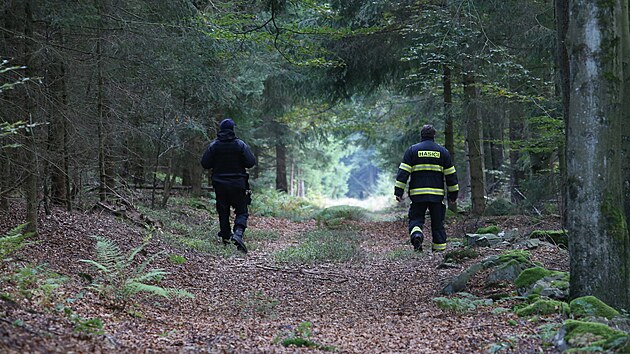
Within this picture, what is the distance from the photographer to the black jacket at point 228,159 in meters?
11.3

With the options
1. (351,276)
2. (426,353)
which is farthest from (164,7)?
(426,353)

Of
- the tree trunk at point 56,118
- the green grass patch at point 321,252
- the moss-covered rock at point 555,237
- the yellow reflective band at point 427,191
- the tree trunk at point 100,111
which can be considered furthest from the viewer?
the yellow reflective band at point 427,191

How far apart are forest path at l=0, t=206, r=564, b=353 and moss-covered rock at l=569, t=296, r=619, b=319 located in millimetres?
414

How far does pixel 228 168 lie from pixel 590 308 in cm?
744

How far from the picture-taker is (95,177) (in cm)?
1209

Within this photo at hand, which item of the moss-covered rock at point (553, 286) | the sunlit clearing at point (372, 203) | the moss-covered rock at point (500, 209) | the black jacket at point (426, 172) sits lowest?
the sunlit clearing at point (372, 203)

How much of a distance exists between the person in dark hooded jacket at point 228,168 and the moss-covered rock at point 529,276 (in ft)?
18.8

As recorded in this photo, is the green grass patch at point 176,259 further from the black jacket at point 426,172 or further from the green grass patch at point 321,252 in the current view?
the black jacket at point 426,172

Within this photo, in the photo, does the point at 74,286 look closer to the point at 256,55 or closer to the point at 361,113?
the point at 256,55

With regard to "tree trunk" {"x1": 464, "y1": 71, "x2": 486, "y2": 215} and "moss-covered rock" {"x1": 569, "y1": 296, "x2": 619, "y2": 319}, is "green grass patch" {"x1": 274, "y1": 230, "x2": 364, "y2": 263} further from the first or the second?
"moss-covered rock" {"x1": 569, "y1": 296, "x2": 619, "y2": 319}

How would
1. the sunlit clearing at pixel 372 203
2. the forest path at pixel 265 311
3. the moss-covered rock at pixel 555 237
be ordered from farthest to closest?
the sunlit clearing at pixel 372 203 < the moss-covered rock at pixel 555 237 < the forest path at pixel 265 311

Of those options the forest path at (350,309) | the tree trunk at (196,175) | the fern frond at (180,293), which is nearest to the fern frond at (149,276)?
the fern frond at (180,293)

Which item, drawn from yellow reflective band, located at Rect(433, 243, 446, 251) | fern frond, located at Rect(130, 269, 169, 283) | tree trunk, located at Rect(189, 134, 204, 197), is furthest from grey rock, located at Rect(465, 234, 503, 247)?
tree trunk, located at Rect(189, 134, 204, 197)

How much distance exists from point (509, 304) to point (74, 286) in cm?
464
